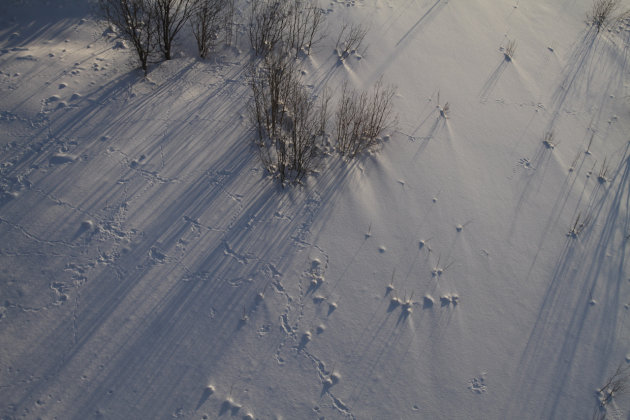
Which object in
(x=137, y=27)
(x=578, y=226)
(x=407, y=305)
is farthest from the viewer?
(x=137, y=27)

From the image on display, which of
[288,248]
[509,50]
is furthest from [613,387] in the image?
[509,50]

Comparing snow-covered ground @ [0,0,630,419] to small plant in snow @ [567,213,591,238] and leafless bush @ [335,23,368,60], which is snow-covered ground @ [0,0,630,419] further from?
leafless bush @ [335,23,368,60]

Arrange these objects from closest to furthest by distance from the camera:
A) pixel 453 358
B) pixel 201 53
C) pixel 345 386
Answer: pixel 345 386 < pixel 453 358 < pixel 201 53

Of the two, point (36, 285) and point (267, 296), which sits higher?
point (267, 296)

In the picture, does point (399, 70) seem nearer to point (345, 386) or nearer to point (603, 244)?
point (603, 244)

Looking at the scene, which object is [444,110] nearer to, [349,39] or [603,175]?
[349,39]

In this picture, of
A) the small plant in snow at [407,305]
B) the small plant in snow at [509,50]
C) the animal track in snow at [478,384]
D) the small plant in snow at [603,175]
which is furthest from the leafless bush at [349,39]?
the animal track in snow at [478,384]

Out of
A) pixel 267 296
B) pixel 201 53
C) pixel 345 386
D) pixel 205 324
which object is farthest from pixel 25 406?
pixel 201 53
